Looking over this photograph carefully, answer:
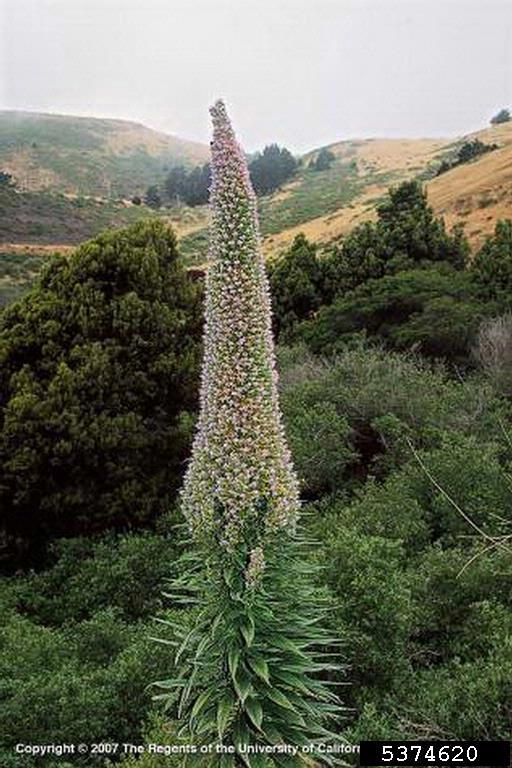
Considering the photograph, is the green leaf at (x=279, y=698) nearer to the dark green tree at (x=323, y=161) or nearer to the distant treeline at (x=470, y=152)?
the distant treeline at (x=470, y=152)

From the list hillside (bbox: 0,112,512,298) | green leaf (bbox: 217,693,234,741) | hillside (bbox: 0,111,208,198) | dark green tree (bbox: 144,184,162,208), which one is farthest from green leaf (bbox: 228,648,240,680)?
dark green tree (bbox: 144,184,162,208)

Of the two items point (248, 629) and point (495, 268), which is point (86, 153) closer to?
point (495, 268)

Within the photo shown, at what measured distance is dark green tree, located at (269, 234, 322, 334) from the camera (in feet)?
107

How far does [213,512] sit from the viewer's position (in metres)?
4.20

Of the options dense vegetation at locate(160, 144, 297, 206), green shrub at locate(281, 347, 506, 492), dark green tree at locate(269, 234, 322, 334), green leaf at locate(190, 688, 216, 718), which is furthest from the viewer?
dense vegetation at locate(160, 144, 297, 206)

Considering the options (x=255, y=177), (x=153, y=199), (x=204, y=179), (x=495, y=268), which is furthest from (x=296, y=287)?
(x=255, y=177)

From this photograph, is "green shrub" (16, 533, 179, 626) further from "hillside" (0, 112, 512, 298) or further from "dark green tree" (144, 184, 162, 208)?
"dark green tree" (144, 184, 162, 208)

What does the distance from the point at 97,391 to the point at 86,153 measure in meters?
87.5

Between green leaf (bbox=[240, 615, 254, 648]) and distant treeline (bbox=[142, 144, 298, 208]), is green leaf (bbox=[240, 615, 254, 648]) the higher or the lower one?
the higher one

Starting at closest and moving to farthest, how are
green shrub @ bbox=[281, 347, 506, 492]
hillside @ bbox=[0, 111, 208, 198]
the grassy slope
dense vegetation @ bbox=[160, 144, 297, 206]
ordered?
green shrub @ bbox=[281, 347, 506, 492], the grassy slope, hillside @ bbox=[0, 111, 208, 198], dense vegetation @ bbox=[160, 144, 297, 206]

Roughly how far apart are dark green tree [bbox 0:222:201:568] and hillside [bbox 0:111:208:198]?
5145 centimetres

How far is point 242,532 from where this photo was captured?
4.23 meters

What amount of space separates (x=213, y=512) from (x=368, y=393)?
14.2m

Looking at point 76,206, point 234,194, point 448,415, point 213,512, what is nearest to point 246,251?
point 234,194
